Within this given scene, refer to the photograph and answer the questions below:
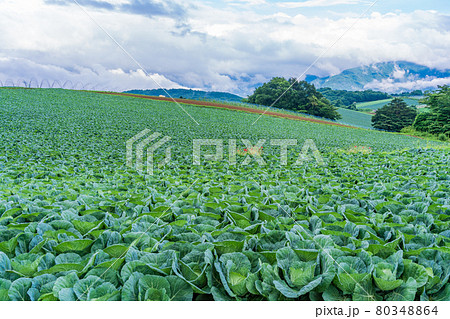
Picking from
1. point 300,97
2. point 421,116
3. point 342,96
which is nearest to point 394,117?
point 421,116

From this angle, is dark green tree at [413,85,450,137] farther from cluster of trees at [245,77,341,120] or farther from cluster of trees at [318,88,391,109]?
cluster of trees at [245,77,341,120]

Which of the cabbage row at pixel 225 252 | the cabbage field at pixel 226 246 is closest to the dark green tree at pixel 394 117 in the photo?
the cabbage field at pixel 226 246

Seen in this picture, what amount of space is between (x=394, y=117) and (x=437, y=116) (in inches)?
232

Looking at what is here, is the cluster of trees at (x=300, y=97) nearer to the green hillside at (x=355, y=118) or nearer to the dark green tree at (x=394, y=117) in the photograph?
the green hillside at (x=355, y=118)

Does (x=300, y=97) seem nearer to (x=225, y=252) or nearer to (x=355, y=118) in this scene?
(x=355, y=118)

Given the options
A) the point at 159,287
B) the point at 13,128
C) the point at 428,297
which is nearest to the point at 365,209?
the point at 428,297

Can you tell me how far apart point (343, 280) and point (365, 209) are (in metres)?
2.63

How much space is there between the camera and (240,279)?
2471 mm

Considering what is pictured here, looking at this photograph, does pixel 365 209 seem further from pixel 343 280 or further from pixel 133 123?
pixel 133 123

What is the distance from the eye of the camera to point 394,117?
50.7 metres

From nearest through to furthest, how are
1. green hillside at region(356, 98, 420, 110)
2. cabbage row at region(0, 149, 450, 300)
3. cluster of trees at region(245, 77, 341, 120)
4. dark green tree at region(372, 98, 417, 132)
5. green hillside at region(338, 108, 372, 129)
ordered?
cabbage row at region(0, 149, 450, 300)
cluster of trees at region(245, 77, 341, 120)
green hillside at region(338, 108, 372, 129)
dark green tree at region(372, 98, 417, 132)
green hillside at region(356, 98, 420, 110)

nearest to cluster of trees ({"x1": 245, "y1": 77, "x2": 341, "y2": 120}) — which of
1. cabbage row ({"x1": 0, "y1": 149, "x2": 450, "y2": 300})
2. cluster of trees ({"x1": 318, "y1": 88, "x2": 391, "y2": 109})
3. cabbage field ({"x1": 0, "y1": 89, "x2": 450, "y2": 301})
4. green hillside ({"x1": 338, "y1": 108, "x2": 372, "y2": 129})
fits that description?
cluster of trees ({"x1": 318, "y1": 88, "x2": 391, "y2": 109})

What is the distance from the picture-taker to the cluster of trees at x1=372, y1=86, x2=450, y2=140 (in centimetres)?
4634

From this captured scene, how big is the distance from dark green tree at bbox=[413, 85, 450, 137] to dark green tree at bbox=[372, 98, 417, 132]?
1710mm
